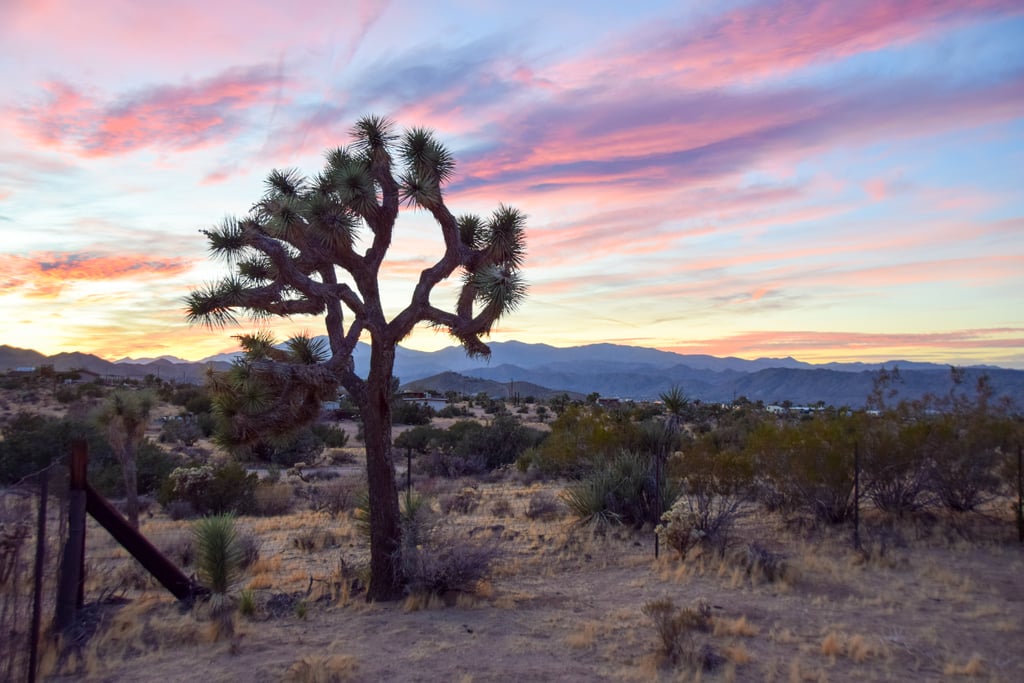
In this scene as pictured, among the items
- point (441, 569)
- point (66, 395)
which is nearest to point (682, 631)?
point (441, 569)

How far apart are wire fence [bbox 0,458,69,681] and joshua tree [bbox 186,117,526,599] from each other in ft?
7.40

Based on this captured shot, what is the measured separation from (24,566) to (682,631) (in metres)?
7.28

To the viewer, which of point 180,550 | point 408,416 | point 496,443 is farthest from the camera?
point 408,416

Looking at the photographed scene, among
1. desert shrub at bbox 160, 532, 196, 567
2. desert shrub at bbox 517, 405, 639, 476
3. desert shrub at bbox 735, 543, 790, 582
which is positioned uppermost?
desert shrub at bbox 517, 405, 639, 476

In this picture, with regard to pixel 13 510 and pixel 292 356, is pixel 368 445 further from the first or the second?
pixel 13 510

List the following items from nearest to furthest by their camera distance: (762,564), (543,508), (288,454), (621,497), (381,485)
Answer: (381,485) → (762,564) → (621,497) → (543,508) → (288,454)

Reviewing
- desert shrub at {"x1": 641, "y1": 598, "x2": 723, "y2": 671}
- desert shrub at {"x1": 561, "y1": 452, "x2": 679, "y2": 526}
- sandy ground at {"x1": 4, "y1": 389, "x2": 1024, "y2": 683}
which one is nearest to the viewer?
sandy ground at {"x1": 4, "y1": 389, "x2": 1024, "y2": 683}

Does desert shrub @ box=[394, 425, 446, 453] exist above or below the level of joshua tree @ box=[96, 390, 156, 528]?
below

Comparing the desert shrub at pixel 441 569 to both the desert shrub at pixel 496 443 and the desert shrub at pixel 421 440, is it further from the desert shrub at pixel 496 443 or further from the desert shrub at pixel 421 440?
the desert shrub at pixel 421 440

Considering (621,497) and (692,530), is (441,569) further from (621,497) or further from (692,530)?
(621,497)

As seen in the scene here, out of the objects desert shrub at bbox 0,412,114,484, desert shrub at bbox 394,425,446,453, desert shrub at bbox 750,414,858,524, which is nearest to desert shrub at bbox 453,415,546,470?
desert shrub at bbox 394,425,446,453

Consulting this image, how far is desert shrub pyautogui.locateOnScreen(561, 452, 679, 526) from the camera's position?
49.7ft

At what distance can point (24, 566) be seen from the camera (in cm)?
749

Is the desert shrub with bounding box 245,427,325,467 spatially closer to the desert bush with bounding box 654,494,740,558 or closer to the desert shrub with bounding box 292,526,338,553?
the desert shrub with bounding box 292,526,338,553
